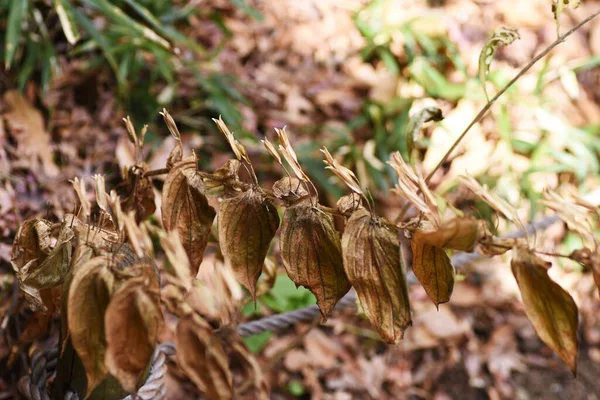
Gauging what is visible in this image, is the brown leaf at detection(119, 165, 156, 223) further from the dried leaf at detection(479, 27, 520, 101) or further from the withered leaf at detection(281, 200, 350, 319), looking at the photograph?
the dried leaf at detection(479, 27, 520, 101)

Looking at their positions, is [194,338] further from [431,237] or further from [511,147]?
→ [511,147]

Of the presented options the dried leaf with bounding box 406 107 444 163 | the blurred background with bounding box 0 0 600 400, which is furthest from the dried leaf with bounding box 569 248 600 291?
the blurred background with bounding box 0 0 600 400

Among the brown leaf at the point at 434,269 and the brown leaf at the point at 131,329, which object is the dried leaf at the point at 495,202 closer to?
the brown leaf at the point at 434,269

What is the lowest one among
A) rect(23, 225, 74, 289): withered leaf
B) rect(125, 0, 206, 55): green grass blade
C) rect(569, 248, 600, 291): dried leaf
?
rect(125, 0, 206, 55): green grass blade

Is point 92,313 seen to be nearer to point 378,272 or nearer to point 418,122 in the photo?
point 378,272

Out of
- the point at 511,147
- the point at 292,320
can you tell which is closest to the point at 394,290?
the point at 292,320

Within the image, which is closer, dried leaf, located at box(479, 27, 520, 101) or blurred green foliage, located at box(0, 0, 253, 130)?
dried leaf, located at box(479, 27, 520, 101)

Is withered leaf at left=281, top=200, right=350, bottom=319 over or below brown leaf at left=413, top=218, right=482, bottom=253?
below
